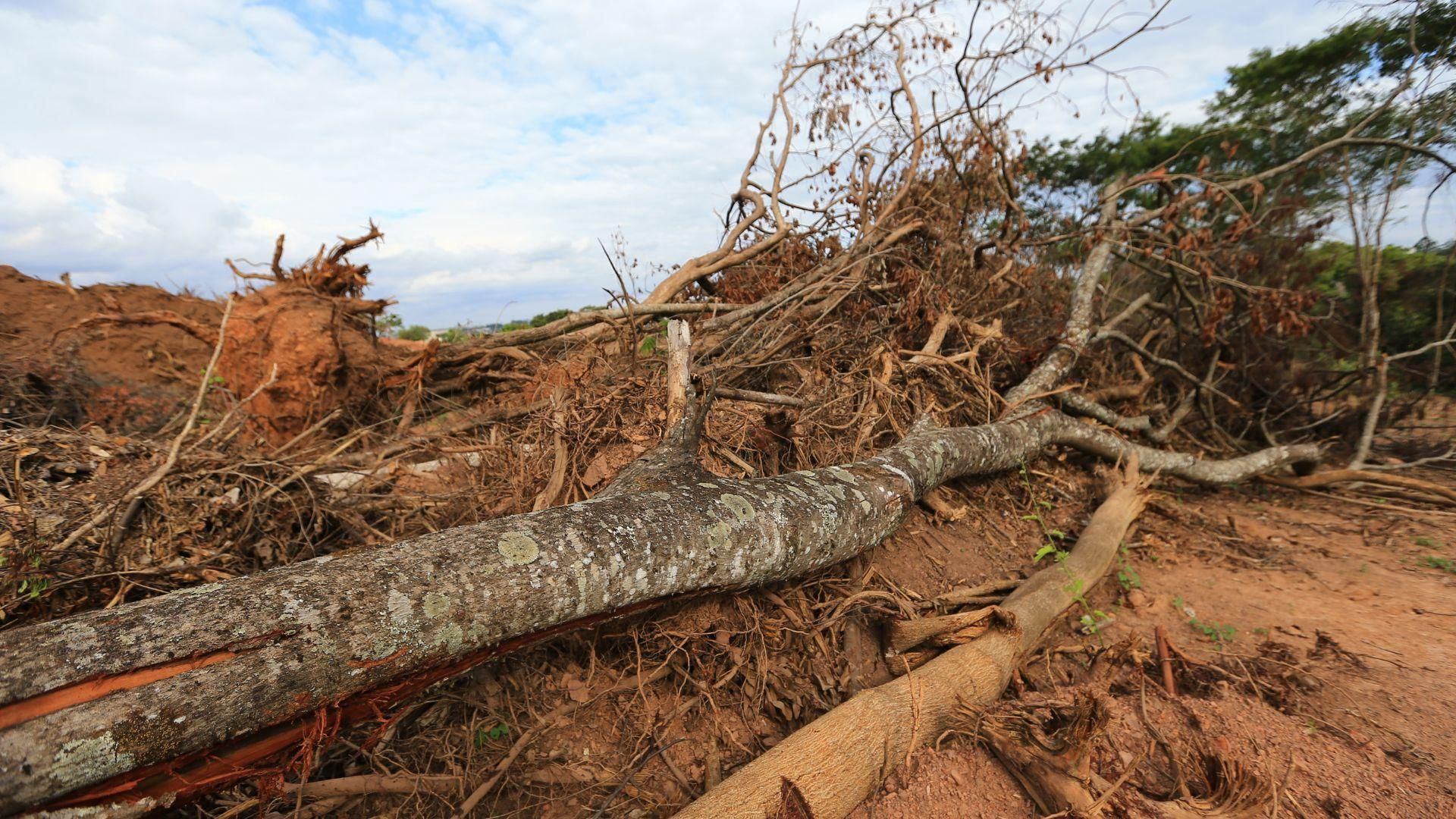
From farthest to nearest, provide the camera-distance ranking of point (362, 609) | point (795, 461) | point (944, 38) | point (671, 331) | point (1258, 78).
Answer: point (1258, 78), point (944, 38), point (795, 461), point (671, 331), point (362, 609)

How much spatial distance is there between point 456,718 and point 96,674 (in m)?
1.12

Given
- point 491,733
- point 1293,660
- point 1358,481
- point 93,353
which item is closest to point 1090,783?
point 1293,660

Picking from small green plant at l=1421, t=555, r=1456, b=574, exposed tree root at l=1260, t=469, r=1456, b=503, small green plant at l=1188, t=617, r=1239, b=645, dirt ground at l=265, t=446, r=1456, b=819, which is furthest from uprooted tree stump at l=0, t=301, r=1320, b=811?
exposed tree root at l=1260, t=469, r=1456, b=503

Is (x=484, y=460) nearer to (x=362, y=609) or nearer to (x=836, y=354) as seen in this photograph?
(x=362, y=609)

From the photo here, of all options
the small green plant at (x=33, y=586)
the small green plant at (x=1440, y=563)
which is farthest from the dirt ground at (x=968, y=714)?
the small green plant at (x=33, y=586)

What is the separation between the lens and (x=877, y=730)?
2.02m

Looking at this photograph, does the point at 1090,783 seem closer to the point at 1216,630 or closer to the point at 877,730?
the point at 877,730

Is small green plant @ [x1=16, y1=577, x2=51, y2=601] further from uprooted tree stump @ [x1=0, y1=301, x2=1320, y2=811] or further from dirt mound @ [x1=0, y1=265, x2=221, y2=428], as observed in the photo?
dirt mound @ [x1=0, y1=265, x2=221, y2=428]

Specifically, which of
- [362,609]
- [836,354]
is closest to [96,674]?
[362,609]

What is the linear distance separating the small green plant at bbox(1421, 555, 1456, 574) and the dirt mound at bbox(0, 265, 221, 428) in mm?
8314

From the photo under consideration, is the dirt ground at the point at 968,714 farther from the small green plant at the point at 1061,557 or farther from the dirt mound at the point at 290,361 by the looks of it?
the dirt mound at the point at 290,361

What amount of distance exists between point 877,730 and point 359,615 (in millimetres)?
1637

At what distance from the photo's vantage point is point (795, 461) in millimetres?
3301

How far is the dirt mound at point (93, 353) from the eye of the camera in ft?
13.4
